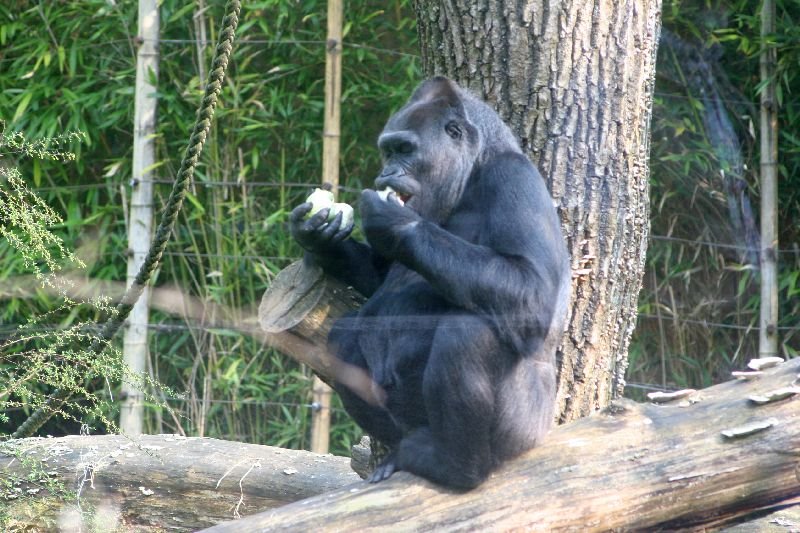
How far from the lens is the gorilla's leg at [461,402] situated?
2.55 metres

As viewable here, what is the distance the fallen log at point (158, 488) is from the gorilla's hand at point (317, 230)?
1.15 metres

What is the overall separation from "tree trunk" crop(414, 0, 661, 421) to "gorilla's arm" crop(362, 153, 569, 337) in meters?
0.40

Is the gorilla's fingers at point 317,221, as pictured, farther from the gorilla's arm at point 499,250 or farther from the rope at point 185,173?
the rope at point 185,173

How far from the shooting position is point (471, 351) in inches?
101

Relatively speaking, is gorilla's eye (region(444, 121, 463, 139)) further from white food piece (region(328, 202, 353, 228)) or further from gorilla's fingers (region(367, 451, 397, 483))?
gorilla's fingers (region(367, 451, 397, 483))

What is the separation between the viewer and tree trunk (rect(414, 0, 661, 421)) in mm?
3135

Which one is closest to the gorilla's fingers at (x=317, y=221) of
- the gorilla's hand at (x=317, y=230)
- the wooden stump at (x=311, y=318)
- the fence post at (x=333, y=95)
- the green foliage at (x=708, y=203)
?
the gorilla's hand at (x=317, y=230)

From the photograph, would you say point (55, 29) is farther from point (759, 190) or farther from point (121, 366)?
point (759, 190)

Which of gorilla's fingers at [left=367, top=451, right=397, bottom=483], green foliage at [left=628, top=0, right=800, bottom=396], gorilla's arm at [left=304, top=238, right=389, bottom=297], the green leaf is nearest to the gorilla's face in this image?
gorilla's arm at [left=304, top=238, right=389, bottom=297]

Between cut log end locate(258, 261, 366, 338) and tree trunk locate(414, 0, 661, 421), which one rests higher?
tree trunk locate(414, 0, 661, 421)

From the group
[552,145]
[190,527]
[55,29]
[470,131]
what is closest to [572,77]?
[552,145]

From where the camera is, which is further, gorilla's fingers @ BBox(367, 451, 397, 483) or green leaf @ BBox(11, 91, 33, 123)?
green leaf @ BBox(11, 91, 33, 123)

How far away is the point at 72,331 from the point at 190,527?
4.10 ft

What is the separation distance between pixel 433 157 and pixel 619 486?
110 cm
